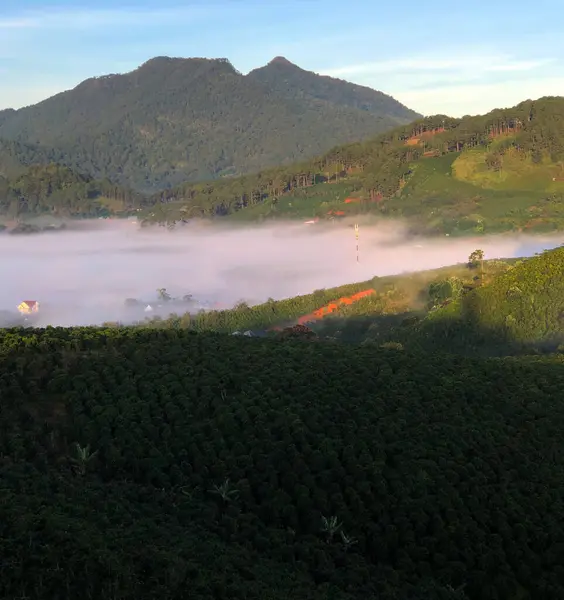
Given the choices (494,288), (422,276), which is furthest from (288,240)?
(494,288)

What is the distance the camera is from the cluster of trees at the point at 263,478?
19.7 metres

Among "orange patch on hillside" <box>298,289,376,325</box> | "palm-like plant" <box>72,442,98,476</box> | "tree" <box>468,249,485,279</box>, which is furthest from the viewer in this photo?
"tree" <box>468,249,485,279</box>

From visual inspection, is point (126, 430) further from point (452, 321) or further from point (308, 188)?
point (308, 188)

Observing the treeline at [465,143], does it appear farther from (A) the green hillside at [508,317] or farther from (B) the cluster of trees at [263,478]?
(B) the cluster of trees at [263,478]

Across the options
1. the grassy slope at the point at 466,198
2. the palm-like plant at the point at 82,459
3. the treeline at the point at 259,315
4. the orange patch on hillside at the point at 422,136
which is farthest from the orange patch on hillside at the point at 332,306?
the orange patch on hillside at the point at 422,136

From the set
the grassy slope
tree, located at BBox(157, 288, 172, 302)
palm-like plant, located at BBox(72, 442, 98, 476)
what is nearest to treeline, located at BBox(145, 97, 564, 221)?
the grassy slope

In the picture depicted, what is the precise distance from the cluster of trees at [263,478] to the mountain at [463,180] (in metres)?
122

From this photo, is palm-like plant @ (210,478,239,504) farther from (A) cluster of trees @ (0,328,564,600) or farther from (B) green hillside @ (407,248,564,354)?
(B) green hillside @ (407,248,564,354)

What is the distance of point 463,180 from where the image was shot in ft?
562

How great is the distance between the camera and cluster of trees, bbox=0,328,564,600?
19656 millimetres

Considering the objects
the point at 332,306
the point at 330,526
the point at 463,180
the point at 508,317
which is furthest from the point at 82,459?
the point at 463,180

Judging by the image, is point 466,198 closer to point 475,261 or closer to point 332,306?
point 475,261

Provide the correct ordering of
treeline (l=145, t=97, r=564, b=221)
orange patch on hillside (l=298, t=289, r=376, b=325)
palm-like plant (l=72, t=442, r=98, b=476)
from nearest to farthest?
1. palm-like plant (l=72, t=442, r=98, b=476)
2. orange patch on hillside (l=298, t=289, r=376, b=325)
3. treeline (l=145, t=97, r=564, b=221)

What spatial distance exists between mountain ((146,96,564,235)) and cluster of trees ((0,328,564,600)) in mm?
121692
